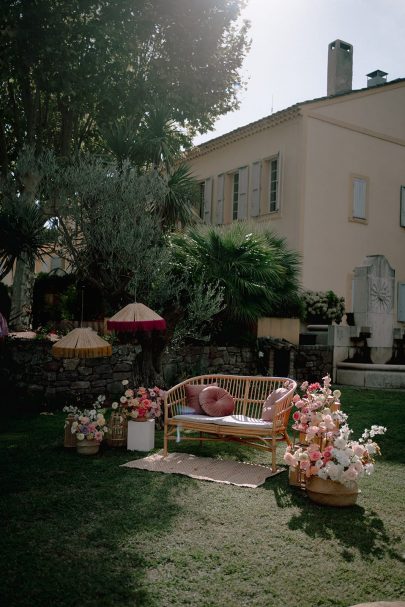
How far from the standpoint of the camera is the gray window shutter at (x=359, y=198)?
696 inches

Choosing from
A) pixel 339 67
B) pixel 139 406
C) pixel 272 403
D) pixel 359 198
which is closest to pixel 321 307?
pixel 359 198

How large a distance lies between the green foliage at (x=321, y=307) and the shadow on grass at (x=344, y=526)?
376 inches

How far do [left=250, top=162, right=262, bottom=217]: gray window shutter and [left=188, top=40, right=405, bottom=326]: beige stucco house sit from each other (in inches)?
1.3

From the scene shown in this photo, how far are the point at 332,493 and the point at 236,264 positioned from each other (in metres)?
7.38

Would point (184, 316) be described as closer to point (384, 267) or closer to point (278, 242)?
point (278, 242)

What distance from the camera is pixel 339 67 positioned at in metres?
18.5

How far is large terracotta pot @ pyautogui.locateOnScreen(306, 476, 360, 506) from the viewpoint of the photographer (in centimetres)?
498

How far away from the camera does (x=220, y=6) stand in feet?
46.5

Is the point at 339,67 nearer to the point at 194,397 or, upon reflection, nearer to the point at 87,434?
the point at 194,397

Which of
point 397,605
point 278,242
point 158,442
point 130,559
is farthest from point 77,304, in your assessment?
point 397,605

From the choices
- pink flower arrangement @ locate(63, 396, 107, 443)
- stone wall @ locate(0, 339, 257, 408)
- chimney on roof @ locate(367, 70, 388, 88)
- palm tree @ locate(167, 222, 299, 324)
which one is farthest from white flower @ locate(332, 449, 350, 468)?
chimney on roof @ locate(367, 70, 388, 88)

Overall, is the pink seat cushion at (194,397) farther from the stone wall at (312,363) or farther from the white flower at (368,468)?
the stone wall at (312,363)

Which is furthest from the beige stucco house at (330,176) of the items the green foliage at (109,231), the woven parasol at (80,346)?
the woven parasol at (80,346)

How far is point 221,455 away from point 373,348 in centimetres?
748
